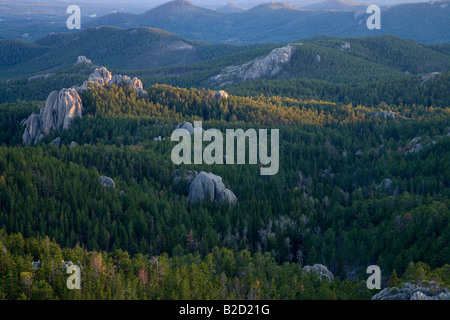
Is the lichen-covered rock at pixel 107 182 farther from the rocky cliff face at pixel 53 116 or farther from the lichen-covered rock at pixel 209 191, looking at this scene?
the rocky cliff face at pixel 53 116

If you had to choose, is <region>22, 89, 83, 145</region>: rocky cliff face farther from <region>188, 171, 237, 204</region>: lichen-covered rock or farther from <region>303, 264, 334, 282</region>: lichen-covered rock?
<region>303, 264, 334, 282</region>: lichen-covered rock

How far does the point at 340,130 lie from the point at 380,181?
4833 cm

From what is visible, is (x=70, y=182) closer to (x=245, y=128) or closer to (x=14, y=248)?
(x=14, y=248)

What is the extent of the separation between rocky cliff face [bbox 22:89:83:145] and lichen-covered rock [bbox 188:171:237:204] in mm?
76169

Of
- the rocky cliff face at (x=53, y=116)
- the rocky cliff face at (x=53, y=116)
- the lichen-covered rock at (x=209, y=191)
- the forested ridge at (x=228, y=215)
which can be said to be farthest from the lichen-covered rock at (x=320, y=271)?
the rocky cliff face at (x=53, y=116)

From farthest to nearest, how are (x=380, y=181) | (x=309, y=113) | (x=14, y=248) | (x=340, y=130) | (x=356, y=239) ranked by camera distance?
(x=309, y=113) < (x=340, y=130) < (x=380, y=181) < (x=356, y=239) < (x=14, y=248)

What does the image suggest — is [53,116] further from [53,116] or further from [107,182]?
[107,182]

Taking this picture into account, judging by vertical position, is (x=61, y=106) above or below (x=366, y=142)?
above

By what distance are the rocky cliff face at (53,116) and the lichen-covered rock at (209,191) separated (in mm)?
76169

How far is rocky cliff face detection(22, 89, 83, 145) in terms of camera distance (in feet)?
589

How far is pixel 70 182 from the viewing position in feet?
380

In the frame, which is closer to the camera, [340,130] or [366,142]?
[366,142]
